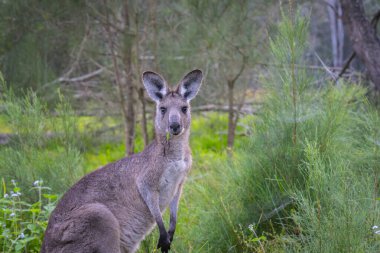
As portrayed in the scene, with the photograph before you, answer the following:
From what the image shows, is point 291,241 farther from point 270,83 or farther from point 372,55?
point 372,55

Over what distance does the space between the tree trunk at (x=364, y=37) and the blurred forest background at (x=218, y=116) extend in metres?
0.01

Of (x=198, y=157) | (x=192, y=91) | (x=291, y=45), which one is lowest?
(x=198, y=157)

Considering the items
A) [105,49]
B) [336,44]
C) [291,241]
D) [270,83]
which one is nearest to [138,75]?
[105,49]

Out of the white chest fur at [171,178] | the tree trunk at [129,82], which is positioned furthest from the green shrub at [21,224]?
the tree trunk at [129,82]

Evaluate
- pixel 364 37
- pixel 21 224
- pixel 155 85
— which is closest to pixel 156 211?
pixel 155 85

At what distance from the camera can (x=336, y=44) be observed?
9.02 metres

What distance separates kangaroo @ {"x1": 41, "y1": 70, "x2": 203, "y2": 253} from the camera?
3812 millimetres

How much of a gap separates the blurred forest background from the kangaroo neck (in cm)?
55

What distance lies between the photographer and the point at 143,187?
4.07 metres

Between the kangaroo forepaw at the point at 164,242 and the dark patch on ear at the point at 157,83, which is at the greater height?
the dark patch on ear at the point at 157,83

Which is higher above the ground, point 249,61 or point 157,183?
point 249,61

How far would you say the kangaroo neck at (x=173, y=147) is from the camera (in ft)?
13.4

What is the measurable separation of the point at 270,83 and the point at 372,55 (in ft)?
5.54

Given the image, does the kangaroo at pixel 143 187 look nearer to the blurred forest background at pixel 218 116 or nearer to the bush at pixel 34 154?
the blurred forest background at pixel 218 116
